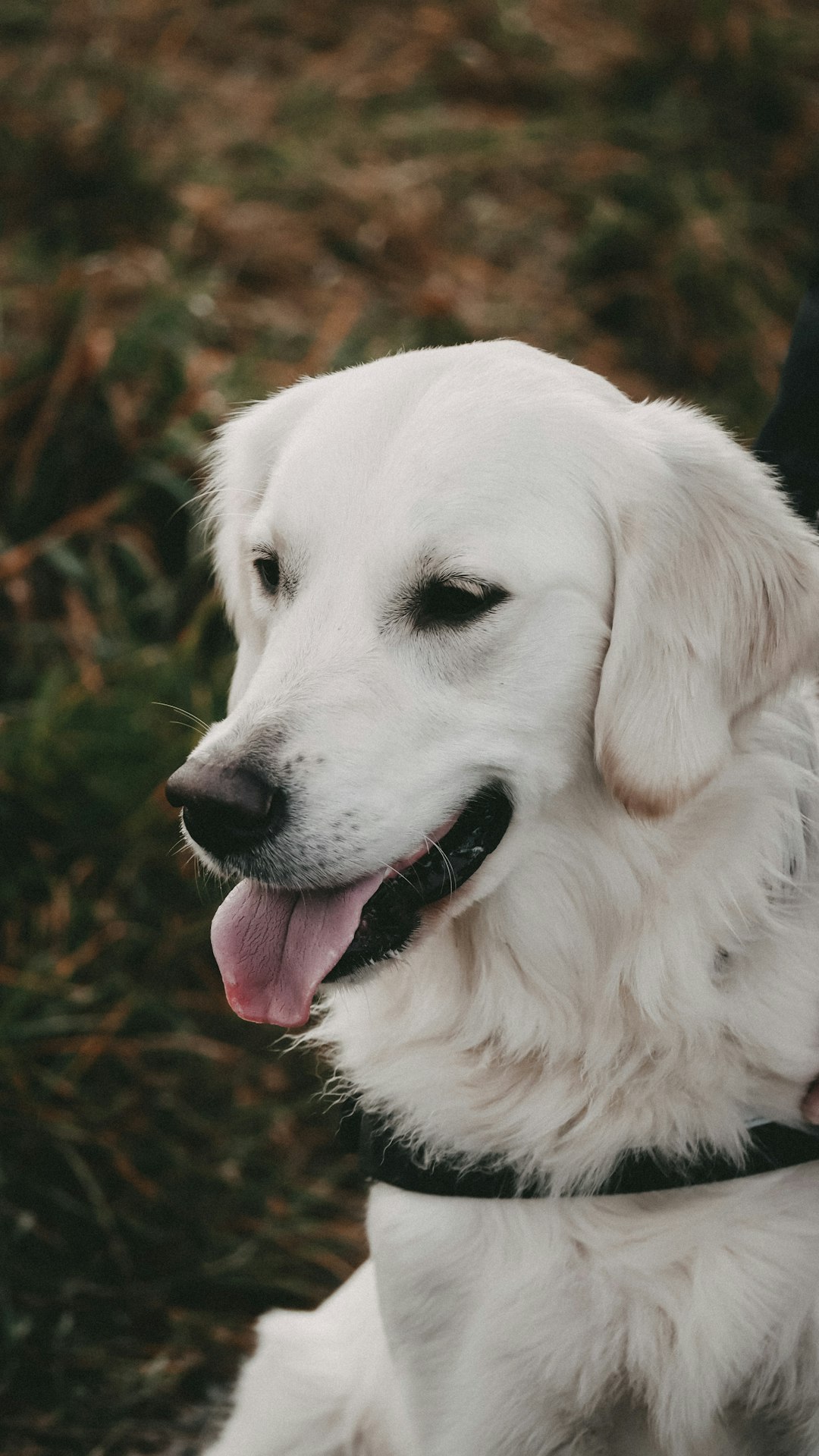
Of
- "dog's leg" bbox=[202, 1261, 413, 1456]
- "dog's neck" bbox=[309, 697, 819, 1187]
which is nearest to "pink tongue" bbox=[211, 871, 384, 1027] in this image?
"dog's neck" bbox=[309, 697, 819, 1187]

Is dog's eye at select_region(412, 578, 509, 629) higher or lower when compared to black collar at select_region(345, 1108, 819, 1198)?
Result: higher

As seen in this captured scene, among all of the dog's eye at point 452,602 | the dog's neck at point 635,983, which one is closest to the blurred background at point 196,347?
the dog's neck at point 635,983

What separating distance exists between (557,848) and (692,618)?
0.41 meters

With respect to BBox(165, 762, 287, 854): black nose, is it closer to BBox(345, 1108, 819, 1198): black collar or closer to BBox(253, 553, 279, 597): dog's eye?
BBox(253, 553, 279, 597): dog's eye

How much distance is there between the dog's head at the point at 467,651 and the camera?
1.78 m

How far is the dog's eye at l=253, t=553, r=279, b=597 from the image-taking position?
2094 mm

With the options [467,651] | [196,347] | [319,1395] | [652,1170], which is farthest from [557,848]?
[196,347]

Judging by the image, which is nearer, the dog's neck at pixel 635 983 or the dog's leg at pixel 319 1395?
the dog's neck at pixel 635 983

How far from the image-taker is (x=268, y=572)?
2.12 metres

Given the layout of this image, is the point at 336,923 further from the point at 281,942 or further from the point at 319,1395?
the point at 319,1395

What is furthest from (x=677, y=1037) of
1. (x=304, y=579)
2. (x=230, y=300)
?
(x=230, y=300)

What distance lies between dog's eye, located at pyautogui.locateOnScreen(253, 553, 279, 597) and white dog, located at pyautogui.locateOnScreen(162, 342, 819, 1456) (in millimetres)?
65

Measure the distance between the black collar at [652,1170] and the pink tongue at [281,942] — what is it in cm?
34

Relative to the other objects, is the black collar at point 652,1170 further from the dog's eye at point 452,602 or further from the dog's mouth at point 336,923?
the dog's eye at point 452,602
